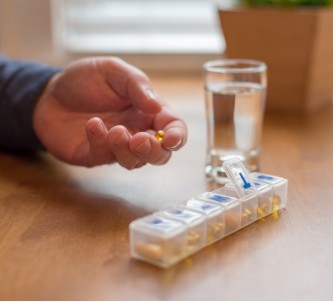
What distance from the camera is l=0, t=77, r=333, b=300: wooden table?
49 centimetres

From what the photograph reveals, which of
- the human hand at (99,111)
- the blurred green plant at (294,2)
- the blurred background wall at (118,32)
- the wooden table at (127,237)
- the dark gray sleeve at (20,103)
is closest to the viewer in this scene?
the wooden table at (127,237)

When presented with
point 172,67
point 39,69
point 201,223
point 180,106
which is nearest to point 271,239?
point 201,223

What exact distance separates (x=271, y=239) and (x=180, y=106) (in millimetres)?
624

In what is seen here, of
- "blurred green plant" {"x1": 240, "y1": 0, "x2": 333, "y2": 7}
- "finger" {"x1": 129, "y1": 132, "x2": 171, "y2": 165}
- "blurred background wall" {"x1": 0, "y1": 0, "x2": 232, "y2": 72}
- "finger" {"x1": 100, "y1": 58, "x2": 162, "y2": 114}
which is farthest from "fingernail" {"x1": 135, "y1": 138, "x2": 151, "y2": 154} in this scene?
"blurred background wall" {"x1": 0, "y1": 0, "x2": 232, "y2": 72}

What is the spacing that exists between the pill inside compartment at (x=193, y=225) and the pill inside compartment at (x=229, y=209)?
0.03 meters

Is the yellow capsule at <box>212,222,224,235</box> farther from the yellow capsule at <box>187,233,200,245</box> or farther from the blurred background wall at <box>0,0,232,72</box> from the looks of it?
the blurred background wall at <box>0,0,232,72</box>

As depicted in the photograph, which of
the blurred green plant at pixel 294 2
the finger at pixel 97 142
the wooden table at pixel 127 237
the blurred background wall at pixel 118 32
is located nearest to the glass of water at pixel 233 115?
the wooden table at pixel 127 237

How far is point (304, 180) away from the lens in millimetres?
766

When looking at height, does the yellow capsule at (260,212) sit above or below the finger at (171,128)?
below

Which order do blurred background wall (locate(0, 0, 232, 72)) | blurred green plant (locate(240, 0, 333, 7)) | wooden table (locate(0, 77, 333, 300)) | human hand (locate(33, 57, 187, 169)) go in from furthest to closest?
blurred background wall (locate(0, 0, 232, 72)) → blurred green plant (locate(240, 0, 333, 7)) → human hand (locate(33, 57, 187, 169)) → wooden table (locate(0, 77, 333, 300))

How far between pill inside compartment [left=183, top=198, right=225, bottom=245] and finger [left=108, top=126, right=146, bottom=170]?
108 millimetres

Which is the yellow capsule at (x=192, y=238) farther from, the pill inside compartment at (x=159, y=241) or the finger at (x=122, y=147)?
the finger at (x=122, y=147)

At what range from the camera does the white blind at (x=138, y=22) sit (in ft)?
5.09

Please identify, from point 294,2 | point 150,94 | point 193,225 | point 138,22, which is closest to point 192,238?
point 193,225
